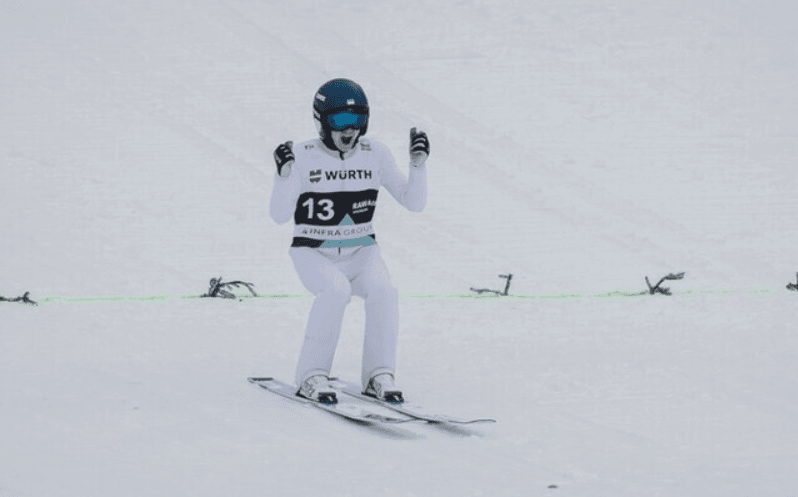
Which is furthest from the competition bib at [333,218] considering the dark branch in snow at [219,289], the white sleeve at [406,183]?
the dark branch in snow at [219,289]

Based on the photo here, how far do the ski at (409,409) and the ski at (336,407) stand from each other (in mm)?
44

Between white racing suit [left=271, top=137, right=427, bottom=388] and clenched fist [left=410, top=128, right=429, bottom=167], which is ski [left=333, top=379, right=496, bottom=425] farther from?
clenched fist [left=410, top=128, right=429, bottom=167]

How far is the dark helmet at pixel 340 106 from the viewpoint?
6207mm

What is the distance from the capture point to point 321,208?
6.29 meters

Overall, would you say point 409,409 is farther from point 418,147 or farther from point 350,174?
point 418,147

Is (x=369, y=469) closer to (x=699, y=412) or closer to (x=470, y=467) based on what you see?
(x=470, y=467)

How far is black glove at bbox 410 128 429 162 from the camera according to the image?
6348mm

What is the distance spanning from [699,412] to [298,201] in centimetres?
220

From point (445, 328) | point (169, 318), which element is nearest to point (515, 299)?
point (445, 328)

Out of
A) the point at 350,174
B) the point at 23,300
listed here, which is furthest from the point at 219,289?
the point at 350,174

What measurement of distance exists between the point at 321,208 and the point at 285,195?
196mm

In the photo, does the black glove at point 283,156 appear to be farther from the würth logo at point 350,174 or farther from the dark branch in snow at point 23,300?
the dark branch in snow at point 23,300

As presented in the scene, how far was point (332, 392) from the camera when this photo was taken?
239 inches

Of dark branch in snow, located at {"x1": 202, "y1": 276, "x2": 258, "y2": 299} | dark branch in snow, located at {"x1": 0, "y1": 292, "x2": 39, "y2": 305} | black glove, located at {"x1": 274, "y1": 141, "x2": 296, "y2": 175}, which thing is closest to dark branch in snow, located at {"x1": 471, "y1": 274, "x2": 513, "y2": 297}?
dark branch in snow, located at {"x1": 202, "y1": 276, "x2": 258, "y2": 299}
